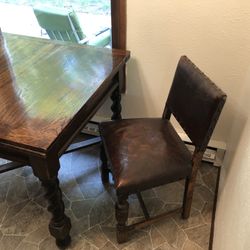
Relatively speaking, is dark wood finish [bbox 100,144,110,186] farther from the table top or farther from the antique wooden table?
the table top

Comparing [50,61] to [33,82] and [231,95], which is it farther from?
[231,95]

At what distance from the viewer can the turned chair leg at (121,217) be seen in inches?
50.5

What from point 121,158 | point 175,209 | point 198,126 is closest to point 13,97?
point 121,158

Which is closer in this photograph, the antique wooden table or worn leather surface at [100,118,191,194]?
the antique wooden table

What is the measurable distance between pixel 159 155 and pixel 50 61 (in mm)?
747

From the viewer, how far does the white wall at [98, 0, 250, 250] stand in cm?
136

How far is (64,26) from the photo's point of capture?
73.9 inches

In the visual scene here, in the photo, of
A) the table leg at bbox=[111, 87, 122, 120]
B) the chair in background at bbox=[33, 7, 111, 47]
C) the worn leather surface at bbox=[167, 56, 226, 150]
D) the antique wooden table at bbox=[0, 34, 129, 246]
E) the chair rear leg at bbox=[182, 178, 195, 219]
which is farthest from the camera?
the chair in background at bbox=[33, 7, 111, 47]

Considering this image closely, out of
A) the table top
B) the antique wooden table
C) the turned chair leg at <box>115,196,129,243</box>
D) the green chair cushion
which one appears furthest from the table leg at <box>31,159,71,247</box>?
the green chair cushion

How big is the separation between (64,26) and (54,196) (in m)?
1.19

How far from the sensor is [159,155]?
51.3 inches

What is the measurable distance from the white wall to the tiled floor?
176mm

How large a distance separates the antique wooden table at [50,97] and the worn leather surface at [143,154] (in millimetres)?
191

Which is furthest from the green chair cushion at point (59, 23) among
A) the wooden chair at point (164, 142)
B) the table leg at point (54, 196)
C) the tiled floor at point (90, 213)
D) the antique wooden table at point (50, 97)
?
the table leg at point (54, 196)
